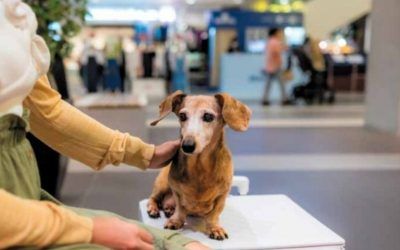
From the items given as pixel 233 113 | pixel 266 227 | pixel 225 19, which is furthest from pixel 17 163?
pixel 225 19

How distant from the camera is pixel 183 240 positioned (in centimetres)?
140

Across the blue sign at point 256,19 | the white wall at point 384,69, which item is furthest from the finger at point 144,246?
the blue sign at point 256,19

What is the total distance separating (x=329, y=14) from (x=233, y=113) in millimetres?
14846

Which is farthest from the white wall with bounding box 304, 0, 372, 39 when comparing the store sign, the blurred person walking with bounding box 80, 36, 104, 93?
the blurred person walking with bounding box 80, 36, 104, 93

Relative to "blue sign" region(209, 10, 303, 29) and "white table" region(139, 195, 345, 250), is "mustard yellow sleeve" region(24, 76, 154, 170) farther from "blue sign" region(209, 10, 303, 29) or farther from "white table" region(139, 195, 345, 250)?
"blue sign" region(209, 10, 303, 29)

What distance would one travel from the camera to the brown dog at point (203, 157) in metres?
1.63

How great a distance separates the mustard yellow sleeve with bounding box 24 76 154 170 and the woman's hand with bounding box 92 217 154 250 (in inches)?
19.9

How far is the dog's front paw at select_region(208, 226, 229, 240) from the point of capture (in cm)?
169

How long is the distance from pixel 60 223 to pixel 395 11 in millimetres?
7322

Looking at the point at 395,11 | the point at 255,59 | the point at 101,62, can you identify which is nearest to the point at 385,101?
the point at 395,11

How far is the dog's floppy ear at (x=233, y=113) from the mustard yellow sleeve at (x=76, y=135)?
10.7 inches

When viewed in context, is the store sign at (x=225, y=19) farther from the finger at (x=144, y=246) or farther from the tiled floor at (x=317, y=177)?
the finger at (x=144, y=246)

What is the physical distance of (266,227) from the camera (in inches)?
71.7

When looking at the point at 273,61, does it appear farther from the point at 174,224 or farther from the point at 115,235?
the point at 115,235
